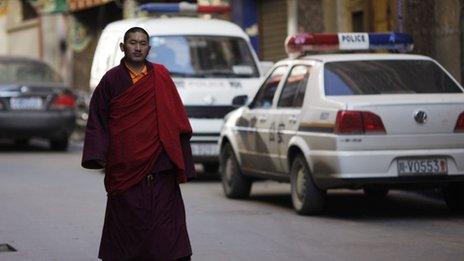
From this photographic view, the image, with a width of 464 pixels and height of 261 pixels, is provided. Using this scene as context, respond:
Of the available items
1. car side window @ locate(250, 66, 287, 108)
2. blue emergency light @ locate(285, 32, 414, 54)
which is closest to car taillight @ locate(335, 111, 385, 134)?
blue emergency light @ locate(285, 32, 414, 54)

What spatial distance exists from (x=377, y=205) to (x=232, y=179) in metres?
1.69

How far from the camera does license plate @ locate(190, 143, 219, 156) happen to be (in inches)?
588

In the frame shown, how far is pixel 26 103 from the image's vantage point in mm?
20391

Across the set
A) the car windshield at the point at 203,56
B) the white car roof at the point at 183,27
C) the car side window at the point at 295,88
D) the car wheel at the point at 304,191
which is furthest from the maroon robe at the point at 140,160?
the white car roof at the point at 183,27

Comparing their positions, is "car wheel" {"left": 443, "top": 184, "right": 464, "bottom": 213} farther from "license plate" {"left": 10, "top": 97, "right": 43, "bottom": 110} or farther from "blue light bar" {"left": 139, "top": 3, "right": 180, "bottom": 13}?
"license plate" {"left": 10, "top": 97, "right": 43, "bottom": 110}

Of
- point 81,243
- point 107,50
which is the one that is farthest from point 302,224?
point 107,50

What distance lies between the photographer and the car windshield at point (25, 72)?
2098cm

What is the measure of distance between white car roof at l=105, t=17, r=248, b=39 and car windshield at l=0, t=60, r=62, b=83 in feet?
15.1

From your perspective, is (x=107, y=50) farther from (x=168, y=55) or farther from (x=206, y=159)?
(x=206, y=159)

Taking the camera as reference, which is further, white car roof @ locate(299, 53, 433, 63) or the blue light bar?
the blue light bar

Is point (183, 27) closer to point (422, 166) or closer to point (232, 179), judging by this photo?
point (232, 179)

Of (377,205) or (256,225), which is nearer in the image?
(256,225)

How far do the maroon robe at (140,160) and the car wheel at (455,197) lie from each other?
16.0 ft

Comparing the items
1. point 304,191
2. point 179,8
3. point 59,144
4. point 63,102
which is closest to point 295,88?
point 304,191
